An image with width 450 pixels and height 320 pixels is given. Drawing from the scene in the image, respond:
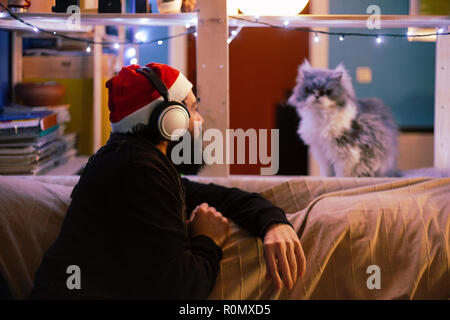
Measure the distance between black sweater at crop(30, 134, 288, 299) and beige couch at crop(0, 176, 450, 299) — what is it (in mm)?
118

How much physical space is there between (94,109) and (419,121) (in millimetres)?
2146

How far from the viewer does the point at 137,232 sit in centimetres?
91

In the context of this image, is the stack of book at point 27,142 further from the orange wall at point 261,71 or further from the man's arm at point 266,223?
the orange wall at point 261,71

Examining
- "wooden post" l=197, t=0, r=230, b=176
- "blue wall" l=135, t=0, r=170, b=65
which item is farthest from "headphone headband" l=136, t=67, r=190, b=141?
"blue wall" l=135, t=0, r=170, b=65

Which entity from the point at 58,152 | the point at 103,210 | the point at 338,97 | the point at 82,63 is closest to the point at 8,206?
the point at 103,210

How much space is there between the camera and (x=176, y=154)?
1.44 m

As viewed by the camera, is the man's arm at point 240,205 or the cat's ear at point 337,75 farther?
the cat's ear at point 337,75

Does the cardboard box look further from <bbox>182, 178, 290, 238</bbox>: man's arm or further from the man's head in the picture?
the man's head

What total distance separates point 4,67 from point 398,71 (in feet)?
7.97

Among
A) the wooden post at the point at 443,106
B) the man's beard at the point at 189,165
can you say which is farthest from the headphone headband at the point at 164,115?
the wooden post at the point at 443,106

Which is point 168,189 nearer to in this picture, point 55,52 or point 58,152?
point 58,152

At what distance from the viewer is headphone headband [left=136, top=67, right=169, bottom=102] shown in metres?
1.05

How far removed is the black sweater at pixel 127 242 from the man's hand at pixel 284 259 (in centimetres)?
12

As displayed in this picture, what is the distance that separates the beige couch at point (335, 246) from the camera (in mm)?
1059
